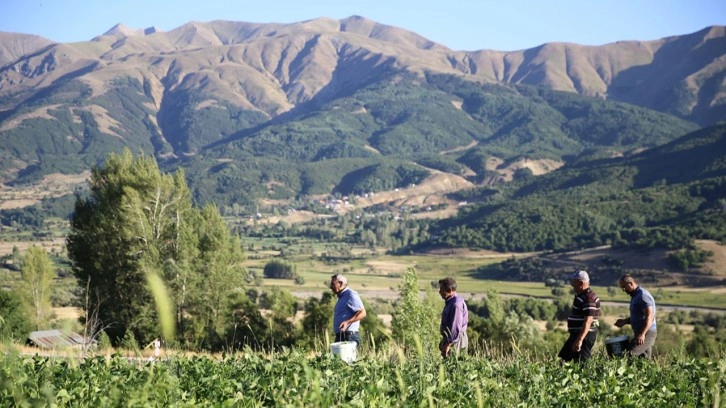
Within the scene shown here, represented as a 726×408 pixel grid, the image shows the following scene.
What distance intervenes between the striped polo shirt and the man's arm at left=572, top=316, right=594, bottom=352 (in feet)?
0.23

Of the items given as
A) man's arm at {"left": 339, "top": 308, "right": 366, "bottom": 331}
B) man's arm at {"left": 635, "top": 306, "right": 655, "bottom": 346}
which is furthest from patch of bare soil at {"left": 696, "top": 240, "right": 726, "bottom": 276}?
man's arm at {"left": 339, "top": 308, "right": 366, "bottom": 331}

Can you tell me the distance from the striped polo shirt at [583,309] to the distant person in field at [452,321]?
158 cm

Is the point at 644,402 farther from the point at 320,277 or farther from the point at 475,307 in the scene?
the point at 320,277

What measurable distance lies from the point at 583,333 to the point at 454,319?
1.88m

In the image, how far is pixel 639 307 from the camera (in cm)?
1066

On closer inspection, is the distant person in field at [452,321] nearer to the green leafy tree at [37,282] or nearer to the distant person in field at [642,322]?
the distant person in field at [642,322]

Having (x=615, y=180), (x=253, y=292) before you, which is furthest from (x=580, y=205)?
(x=253, y=292)

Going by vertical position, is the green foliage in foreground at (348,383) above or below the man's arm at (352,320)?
above

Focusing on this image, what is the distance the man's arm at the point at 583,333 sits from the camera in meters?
9.92

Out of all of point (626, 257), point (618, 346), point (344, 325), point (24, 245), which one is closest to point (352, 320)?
point (344, 325)

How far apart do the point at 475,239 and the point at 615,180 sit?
52.0 metres

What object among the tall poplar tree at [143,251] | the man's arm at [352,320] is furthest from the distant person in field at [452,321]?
the tall poplar tree at [143,251]

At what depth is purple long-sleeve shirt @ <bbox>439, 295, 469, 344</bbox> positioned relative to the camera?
1050cm

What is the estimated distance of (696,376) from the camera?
7.91 m
